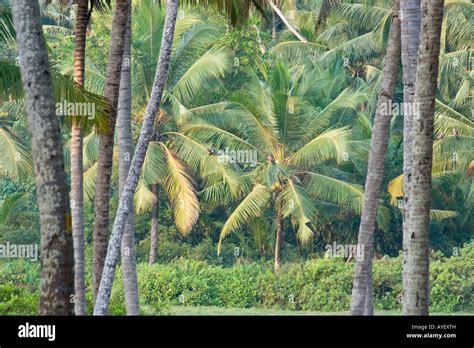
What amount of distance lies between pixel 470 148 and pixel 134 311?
52.5 ft

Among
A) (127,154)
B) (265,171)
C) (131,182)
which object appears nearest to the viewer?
(131,182)

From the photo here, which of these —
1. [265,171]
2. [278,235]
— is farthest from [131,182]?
[278,235]

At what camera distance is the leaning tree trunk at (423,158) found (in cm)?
1236

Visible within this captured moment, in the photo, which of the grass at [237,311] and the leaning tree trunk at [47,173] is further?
the grass at [237,311]

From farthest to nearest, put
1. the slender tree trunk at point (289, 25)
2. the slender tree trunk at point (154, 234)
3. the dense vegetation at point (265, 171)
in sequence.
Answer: the slender tree trunk at point (289, 25)
the slender tree trunk at point (154, 234)
the dense vegetation at point (265, 171)

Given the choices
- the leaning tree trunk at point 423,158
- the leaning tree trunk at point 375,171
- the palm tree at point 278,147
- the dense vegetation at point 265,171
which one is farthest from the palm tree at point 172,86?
the leaning tree trunk at point 423,158

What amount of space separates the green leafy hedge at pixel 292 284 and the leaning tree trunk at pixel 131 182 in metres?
17.0

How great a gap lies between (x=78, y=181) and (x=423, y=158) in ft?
25.3

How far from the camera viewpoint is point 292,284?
1368 inches

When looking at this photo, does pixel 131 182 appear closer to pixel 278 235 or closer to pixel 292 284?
pixel 292 284

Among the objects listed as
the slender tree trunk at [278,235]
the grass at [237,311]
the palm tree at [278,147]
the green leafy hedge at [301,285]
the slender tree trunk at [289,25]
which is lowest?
the grass at [237,311]

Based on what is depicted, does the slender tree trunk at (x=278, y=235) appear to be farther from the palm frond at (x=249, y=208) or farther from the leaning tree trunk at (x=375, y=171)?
the leaning tree trunk at (x=375, y=171)
